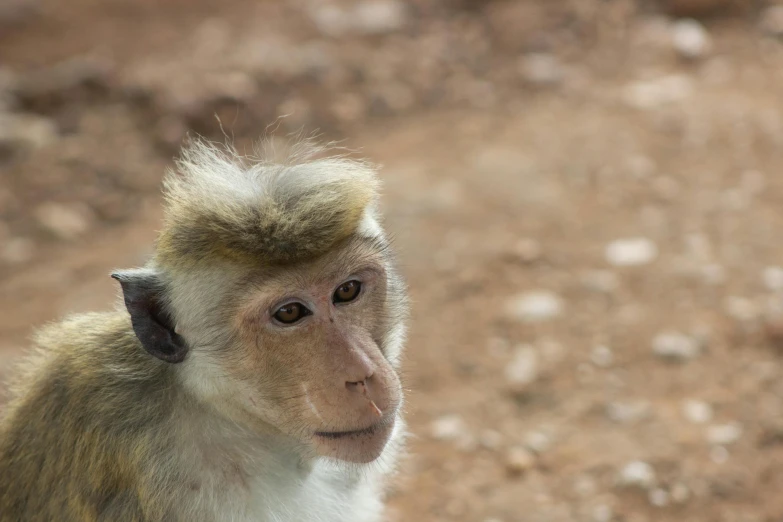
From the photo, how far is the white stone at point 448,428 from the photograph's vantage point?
460 cm

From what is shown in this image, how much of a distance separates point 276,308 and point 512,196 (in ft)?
12.1

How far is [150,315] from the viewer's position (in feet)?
9.45

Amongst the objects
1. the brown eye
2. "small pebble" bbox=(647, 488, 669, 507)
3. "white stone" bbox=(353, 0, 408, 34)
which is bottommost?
"small pebble" bbox=(647, 488, 669, 507)

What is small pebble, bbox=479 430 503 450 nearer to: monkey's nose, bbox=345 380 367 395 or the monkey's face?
the monkey's face

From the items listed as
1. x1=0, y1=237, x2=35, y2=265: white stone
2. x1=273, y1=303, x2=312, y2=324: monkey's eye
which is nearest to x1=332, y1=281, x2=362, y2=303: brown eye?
x1=273, y1=303, x2=312, y2=324: monkey's eye

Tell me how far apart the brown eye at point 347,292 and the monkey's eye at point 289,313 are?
114 millimetres

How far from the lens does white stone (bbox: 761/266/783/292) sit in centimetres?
528

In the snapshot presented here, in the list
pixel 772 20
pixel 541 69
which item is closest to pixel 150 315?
pixel 541 69

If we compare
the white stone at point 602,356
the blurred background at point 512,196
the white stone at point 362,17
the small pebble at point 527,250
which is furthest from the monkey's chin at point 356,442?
the white stone at point 362,17

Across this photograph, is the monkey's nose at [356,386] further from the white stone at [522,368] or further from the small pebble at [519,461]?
the white stone at [522,368]

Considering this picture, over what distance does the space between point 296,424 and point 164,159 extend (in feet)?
14.8

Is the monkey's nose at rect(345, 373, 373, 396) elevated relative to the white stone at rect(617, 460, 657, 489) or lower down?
elevated

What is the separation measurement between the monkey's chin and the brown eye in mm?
366

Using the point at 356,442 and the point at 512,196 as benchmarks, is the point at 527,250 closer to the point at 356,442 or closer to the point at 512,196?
the point at 512,196
